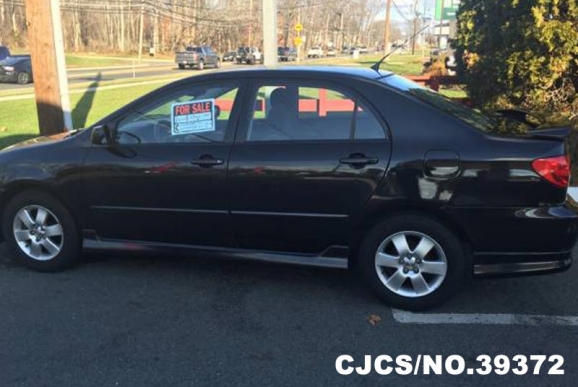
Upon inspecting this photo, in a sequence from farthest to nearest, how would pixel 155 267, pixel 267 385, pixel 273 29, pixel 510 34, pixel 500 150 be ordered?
pixel 273 29 < pixel 510 34 < pixel 155 267 < pixel 500 150 < pixel 267 385

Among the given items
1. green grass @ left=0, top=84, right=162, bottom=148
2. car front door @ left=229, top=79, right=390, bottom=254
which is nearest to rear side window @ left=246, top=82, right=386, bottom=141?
car front door @ left=229, top=79, right=390, bottom=254

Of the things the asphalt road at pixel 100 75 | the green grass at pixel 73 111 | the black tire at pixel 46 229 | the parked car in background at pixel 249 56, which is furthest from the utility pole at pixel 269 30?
the parked car in background at pixel 249 56

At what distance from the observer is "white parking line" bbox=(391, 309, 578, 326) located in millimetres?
3617

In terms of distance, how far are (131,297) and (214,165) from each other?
111 centimetres

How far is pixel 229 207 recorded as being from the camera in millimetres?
3904

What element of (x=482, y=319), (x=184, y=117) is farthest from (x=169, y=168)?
(x=482, y=319)

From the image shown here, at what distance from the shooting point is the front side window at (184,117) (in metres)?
4.00

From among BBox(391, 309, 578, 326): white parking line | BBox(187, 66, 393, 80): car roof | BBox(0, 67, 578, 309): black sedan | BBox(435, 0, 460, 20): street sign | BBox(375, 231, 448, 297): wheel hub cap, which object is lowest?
BBox(391, 309, 578, 326): white parking line

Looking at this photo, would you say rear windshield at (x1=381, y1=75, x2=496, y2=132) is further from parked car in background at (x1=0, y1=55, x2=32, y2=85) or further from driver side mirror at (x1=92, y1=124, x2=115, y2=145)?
parked car in background at (x1=0, y1=55, x2=32, y2=85)

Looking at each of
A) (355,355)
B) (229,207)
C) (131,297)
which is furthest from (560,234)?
(131,297)

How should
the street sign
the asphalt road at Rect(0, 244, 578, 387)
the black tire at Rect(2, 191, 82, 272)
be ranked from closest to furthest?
the asphalt road at Rect(0, 244, 578, 387), the black tire at Rect(2, 191, 82, 272), the street sign

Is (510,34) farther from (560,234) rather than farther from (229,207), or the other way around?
(229,207)

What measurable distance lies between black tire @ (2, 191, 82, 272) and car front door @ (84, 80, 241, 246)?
23 cm

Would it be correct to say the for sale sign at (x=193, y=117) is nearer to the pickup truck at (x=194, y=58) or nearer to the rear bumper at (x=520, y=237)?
the rear bumper at (x=520, y=237)
